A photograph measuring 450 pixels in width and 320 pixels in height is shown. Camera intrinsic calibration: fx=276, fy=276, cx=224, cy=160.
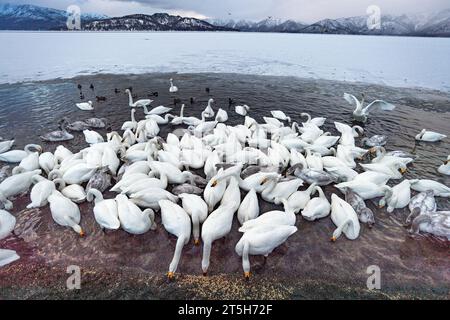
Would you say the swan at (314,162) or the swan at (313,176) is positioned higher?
the swan at (314,162)

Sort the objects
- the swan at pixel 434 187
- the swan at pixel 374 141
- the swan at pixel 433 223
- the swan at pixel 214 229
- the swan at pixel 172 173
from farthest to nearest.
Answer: the swan at pixel 374 141 < the swan at pixel 172 173 < the swan at pixel 434 187 < the swan at pixel 433 223 < the swan at pixel 214 229

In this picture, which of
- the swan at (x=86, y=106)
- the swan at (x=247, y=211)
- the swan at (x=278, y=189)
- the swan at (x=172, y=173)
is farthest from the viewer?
the swan at (x=86, y=106)

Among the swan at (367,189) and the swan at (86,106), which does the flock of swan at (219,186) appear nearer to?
the swan at (367,189)

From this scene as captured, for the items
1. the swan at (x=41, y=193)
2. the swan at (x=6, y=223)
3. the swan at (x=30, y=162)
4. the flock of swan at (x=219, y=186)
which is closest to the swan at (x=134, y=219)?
the flock of swan at (x=219, y=186)

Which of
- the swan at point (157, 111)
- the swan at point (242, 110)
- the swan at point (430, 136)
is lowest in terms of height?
the swan at point (430, 136)

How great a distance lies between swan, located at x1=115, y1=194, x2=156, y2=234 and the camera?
20.6ft

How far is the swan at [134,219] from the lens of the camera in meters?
6.28

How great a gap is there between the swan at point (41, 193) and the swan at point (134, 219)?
225 cm

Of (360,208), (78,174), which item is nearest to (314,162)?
(360,208)

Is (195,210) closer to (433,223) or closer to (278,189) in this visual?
(278,189)

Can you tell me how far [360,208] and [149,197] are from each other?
5390mm

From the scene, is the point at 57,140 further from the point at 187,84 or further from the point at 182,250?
the point at 187,84

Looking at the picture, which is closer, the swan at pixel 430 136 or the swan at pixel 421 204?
the swan at pixel 421 204
